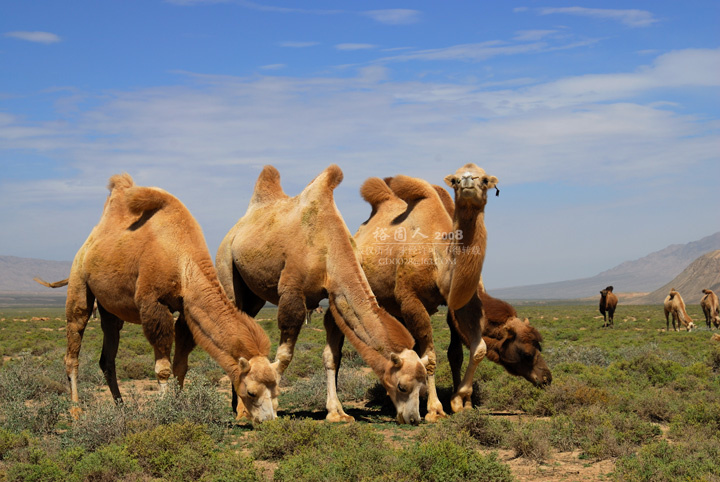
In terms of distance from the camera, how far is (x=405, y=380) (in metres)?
8.27

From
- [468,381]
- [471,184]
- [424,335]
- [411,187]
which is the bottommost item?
[468,381]

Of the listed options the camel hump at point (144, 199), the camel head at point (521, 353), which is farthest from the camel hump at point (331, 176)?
the camel head at point (521, 353)

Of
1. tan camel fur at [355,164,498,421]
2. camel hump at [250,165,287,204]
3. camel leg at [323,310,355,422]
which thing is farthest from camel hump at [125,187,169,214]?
tan camel fur at [355,164,498,421]

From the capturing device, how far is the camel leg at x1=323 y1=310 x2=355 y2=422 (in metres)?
9.47

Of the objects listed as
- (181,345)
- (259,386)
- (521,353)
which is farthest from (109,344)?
(521,353)

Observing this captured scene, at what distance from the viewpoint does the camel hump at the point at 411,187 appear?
10602 millimetres

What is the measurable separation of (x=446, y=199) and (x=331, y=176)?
88.9 inches

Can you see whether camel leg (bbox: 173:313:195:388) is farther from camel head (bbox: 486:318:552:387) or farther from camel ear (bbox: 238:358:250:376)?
camel head (bbox: 486:318:552:387)

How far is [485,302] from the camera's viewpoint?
11117 millimetres

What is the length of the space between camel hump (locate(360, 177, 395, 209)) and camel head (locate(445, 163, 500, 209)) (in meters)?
2.66

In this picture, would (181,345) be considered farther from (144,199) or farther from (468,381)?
(468,381)

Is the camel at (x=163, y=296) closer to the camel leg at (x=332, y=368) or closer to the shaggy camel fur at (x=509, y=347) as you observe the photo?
the camel leg at (x=332, y=368)

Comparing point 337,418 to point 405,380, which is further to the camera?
point 337,418

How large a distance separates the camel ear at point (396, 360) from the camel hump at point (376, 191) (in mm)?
3899
